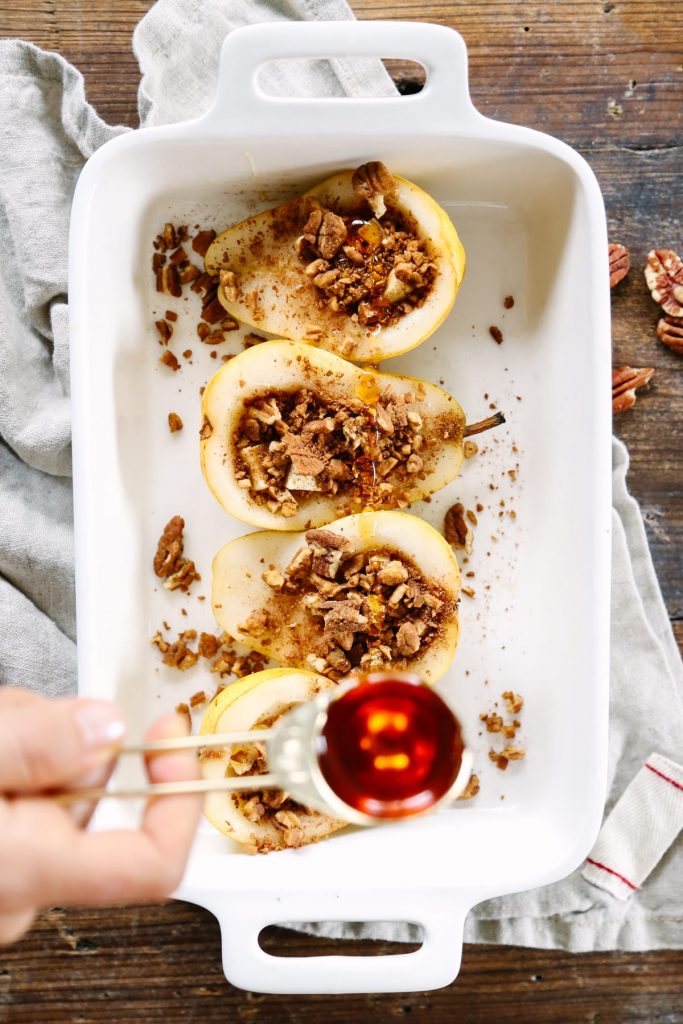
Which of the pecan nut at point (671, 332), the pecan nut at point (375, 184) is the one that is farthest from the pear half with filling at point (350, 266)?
the pecan nut at point (671, 332)

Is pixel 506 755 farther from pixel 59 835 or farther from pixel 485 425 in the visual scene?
pixel 59 835

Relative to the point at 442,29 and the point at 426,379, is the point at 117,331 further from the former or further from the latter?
the point at 442,29

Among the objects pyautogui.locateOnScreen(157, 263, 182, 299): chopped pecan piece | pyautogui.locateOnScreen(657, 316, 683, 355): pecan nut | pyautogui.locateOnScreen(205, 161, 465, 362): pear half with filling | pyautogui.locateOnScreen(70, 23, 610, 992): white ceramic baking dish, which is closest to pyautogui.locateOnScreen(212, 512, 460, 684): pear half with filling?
pyautogui.locateOnScreen(70, 23, 610, 992): white ceramic baking dish

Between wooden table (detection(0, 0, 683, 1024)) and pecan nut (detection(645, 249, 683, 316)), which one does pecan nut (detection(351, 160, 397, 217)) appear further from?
pecan nut (detection(645, 249, 683, 316))

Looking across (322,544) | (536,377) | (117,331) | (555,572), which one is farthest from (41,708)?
(536,377)

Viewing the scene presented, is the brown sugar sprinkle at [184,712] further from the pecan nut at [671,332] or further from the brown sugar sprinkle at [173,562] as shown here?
the pecan nut at [671,332]

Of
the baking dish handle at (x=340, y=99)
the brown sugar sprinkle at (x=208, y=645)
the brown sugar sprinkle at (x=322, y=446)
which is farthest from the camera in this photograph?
the brown sugar sprinkle at (x=208, y=645)
